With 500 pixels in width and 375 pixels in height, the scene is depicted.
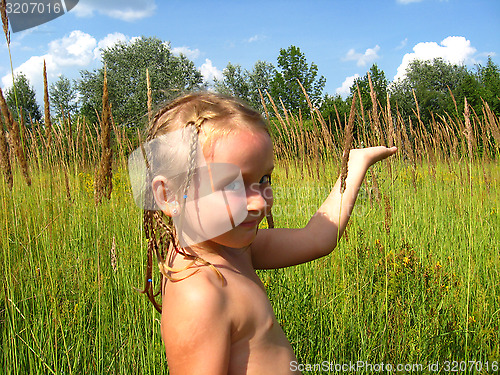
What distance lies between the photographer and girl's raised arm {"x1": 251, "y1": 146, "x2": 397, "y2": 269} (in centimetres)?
107

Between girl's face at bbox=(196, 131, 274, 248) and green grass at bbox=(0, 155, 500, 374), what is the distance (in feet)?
1.62

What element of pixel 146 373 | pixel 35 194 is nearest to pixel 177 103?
pixel 146 373

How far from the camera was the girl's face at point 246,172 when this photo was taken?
2.59ft

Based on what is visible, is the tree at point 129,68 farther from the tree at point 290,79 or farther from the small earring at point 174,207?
the small earring at point 174,207

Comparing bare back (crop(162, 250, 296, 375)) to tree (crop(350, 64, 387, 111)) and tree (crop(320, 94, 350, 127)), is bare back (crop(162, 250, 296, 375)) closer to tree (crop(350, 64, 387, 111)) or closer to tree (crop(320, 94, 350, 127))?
tree (crop(350, 64, 387, 111))

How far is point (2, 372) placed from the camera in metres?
1.32

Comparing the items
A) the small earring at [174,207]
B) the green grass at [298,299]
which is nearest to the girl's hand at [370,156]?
the green grass at [298,299]

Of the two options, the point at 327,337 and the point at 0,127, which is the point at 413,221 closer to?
the point at 327,337

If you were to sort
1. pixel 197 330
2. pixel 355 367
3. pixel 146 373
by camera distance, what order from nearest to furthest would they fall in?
pixel 197 330 < pixel 146 373 < pixel 355 367

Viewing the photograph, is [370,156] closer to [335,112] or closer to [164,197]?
[164,197]

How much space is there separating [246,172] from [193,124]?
0.15 metres

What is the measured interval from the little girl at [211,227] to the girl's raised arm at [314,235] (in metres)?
0.15

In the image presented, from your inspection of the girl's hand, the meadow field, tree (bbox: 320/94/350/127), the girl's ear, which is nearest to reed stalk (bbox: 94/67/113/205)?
the meadow field

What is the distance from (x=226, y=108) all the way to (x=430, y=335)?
3.81 ft
